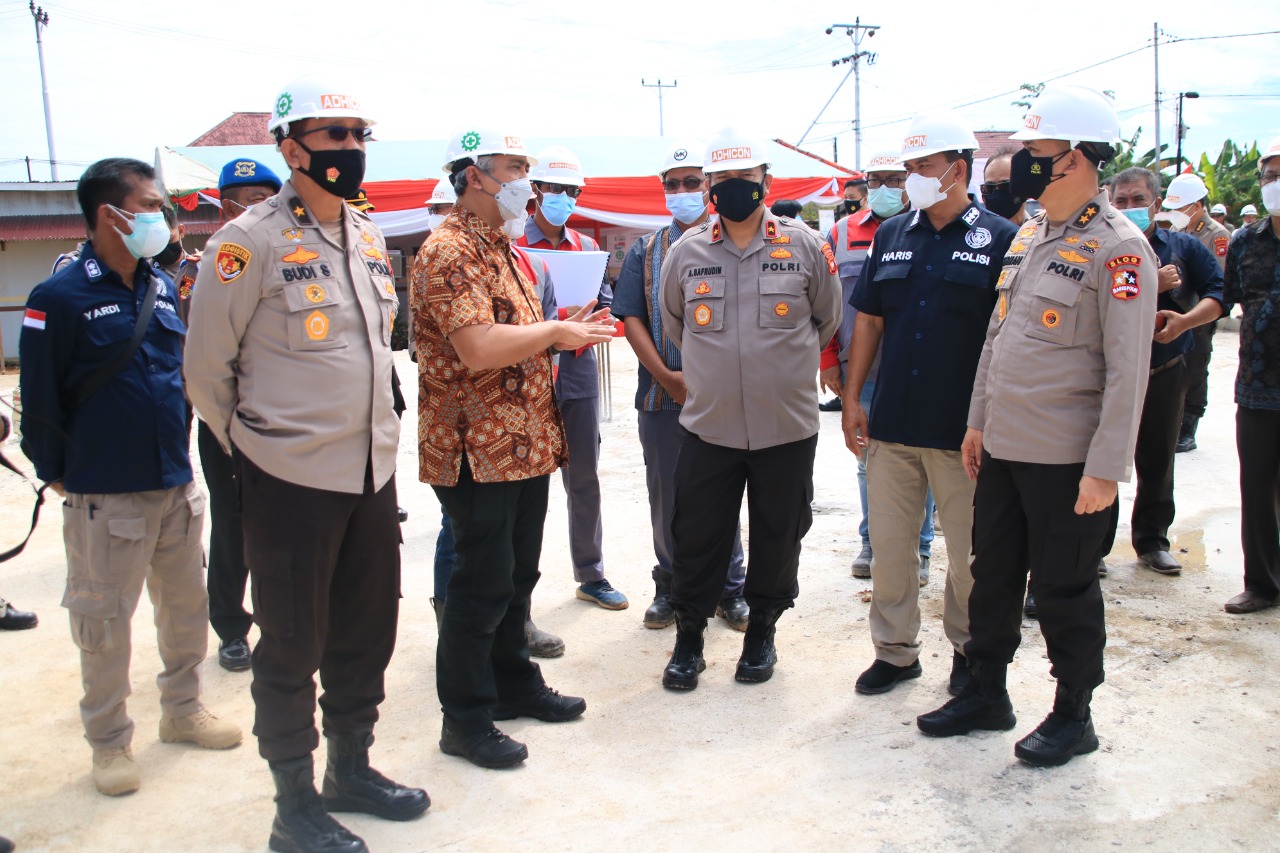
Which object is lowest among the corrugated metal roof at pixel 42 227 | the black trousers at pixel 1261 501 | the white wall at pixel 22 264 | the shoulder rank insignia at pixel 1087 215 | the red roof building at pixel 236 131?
the black trousers at pixel 1261 501

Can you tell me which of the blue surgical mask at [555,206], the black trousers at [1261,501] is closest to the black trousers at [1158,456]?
the black trousers at [1261,501]

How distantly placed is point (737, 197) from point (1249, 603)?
3.20 metres

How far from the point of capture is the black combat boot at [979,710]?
353 centimetres

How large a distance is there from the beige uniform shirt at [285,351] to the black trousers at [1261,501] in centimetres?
423

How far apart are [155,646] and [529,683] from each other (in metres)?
2.04

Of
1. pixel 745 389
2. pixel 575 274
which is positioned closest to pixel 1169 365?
pixel 745 389

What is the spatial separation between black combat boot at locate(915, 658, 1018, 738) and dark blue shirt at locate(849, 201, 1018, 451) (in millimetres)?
868

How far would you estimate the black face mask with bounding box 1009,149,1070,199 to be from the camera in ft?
10.9

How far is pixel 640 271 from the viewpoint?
14.9ft

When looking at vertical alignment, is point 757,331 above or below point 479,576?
above

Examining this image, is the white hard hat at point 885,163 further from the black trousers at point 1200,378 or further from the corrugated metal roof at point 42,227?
the corrugated metal roof at point 42,227

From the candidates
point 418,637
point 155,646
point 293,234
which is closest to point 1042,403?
point 293,234

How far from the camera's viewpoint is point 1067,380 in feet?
10.6

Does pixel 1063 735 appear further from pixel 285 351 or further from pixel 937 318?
A: pixel 285 351
